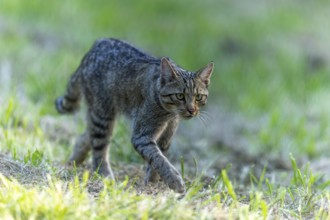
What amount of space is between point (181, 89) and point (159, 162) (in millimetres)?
576

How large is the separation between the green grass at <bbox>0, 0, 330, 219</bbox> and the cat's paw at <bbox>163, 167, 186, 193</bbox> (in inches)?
3.9

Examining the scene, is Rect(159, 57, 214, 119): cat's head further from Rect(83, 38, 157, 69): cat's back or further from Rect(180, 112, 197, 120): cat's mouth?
Rect(83, 38, 157, 69): cat's back

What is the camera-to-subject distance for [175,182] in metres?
4.82

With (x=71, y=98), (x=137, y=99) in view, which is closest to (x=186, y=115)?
(x=137, y=99)

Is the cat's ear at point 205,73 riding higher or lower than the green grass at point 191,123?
higher

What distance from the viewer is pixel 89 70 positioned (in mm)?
6078

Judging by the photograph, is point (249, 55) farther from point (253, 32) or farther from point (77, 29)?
point (77, 29)

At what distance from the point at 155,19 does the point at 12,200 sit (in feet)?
29.9

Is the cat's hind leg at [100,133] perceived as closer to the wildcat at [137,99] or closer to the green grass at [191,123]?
the wildcat at [137,99]

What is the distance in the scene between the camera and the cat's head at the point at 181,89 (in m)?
5.08

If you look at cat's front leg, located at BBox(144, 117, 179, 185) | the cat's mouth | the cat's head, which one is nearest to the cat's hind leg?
cat's front leg, located at BBox(144, 117, 179, 185)

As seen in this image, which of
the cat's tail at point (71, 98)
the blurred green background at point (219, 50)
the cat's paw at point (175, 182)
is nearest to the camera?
the cat's paw at point (175, 182)

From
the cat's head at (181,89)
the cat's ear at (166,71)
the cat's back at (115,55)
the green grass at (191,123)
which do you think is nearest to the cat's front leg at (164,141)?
the green grass at (191,123)

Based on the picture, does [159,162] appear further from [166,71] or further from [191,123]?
[191,123]
